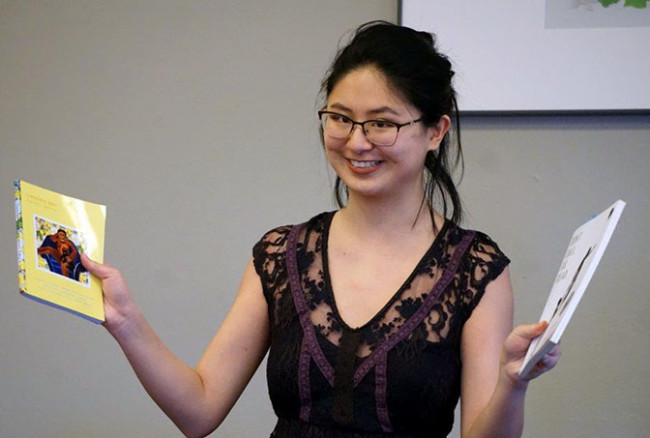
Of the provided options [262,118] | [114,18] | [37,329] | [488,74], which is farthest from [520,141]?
[37,329]

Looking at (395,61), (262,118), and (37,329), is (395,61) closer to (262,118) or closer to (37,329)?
(262,118)

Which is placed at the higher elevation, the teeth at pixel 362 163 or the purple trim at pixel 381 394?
the teeth at pixel 362 163

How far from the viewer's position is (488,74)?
212cm

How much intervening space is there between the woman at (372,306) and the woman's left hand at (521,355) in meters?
0.16

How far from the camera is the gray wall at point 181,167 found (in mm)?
2182

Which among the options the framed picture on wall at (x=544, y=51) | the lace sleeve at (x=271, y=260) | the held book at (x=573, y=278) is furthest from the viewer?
the framed picture on wall at (x=544, y=51)

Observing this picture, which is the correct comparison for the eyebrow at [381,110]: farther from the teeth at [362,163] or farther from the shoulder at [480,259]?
the shoulder at [480,259]

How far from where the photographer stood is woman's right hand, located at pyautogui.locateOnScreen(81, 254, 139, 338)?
135 centimetres

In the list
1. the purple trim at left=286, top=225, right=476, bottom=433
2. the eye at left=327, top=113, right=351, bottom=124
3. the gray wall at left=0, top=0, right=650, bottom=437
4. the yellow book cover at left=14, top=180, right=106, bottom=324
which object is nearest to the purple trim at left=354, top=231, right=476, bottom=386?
the purple trim at left=286, top=225, right=476, bottom=433

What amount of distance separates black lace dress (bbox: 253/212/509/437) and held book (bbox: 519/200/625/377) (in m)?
0.29

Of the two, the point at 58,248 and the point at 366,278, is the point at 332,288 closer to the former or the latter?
the point at 366,278

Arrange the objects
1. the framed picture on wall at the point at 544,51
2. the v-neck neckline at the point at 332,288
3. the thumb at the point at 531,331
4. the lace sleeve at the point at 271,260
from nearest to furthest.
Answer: the thumb at the point at 531,331
the v-neck neckline at the point at 332,288
the lace sleeve at the point at 271,260
the framed picture on wall at the point at 544,51

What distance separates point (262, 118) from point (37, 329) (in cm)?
79

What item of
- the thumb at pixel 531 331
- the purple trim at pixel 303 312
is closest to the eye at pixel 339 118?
the purple trim at pixel 303 312
